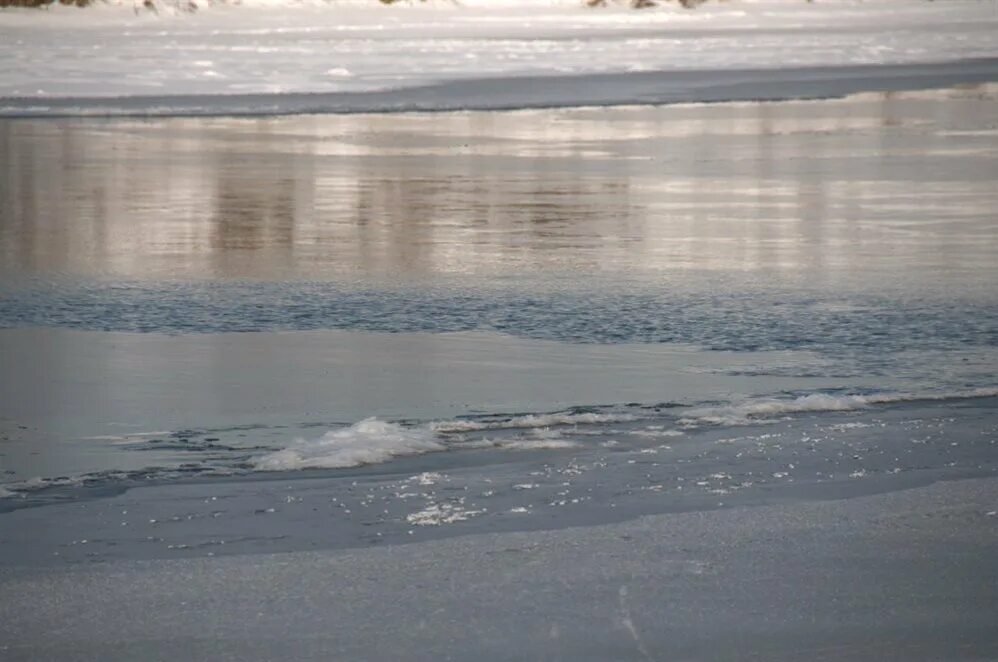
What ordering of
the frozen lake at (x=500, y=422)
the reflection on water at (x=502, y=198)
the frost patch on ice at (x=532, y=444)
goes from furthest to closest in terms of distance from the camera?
the reflection on water at (x=502, y=198) < the frost patch on ice at (x=532, y=444) < the frozen lake at (x=500, y=422)

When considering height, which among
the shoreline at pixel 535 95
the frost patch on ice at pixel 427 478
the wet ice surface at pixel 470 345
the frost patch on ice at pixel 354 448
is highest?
the frost patch on ice at pixel 354 448

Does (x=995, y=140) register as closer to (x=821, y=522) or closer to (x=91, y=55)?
(x=821, y=522)

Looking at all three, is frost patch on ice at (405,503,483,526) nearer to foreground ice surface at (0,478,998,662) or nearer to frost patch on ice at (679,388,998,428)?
foreground ice surface at (0,478,998,662)

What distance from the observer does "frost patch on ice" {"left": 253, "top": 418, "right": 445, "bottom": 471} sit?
Result: 5.75 meters

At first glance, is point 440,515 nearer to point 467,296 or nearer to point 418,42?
point 467,296

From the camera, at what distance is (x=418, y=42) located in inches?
1854

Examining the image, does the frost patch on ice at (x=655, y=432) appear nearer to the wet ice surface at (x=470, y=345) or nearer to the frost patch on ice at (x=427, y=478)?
the wet ice surface at (x=470, y=345)

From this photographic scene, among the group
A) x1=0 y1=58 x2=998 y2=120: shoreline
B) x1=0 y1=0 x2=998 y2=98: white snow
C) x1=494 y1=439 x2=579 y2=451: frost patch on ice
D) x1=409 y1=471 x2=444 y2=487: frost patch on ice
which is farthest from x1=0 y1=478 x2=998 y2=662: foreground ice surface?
x1=0 y1=0 x2=998 y2=98: white snow

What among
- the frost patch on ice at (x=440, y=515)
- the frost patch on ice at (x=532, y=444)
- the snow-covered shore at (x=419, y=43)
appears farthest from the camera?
the snow-covered shore at (x=419, y=43)

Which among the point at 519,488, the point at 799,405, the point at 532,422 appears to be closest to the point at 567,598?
the point at 519,488

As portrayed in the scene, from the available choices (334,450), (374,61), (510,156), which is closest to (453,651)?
(334,450)

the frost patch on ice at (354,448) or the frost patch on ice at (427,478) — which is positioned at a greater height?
the frost patch on ice at (354,448)

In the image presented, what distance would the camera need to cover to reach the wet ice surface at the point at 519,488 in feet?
16.1

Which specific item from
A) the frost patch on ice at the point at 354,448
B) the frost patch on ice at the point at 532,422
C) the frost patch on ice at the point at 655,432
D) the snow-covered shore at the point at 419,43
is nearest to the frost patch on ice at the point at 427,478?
the frost patch on ice at the point at 354,448
